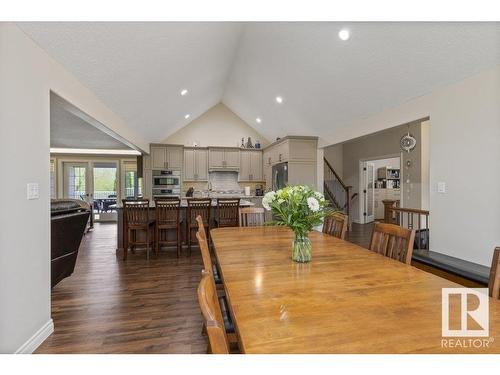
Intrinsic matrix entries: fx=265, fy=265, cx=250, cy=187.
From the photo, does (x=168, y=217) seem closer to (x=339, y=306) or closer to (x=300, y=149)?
(x=300, y=149)

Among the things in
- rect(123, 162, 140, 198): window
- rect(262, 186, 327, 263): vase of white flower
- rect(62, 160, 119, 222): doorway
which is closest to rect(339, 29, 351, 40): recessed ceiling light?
rect(262, 186, 327, 263): vase of white flower

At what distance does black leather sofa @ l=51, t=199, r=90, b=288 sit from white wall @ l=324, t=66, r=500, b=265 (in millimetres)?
Result: 4071

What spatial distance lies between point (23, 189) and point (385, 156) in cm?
738

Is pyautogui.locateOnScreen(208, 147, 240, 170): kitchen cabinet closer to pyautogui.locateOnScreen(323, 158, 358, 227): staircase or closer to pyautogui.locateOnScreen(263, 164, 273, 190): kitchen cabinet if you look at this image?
pyautogui.locateOnScreen(263, 164, 273, 190): kitchen cabinet

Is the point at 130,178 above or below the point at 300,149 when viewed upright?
below

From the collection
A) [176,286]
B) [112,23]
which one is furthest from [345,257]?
[112,23]

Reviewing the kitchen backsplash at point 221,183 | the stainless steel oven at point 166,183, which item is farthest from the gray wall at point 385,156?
the stainless steel oven at point 166,183

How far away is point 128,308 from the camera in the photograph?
257 centimetres

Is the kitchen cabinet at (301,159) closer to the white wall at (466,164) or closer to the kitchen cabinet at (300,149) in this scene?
the kitchen cabinet at (300,149)

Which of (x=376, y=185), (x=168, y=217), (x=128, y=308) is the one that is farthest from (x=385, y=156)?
(x=128, y=308)

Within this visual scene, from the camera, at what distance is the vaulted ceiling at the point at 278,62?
2.43 m

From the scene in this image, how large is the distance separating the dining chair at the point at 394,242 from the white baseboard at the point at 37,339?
2549 mm
